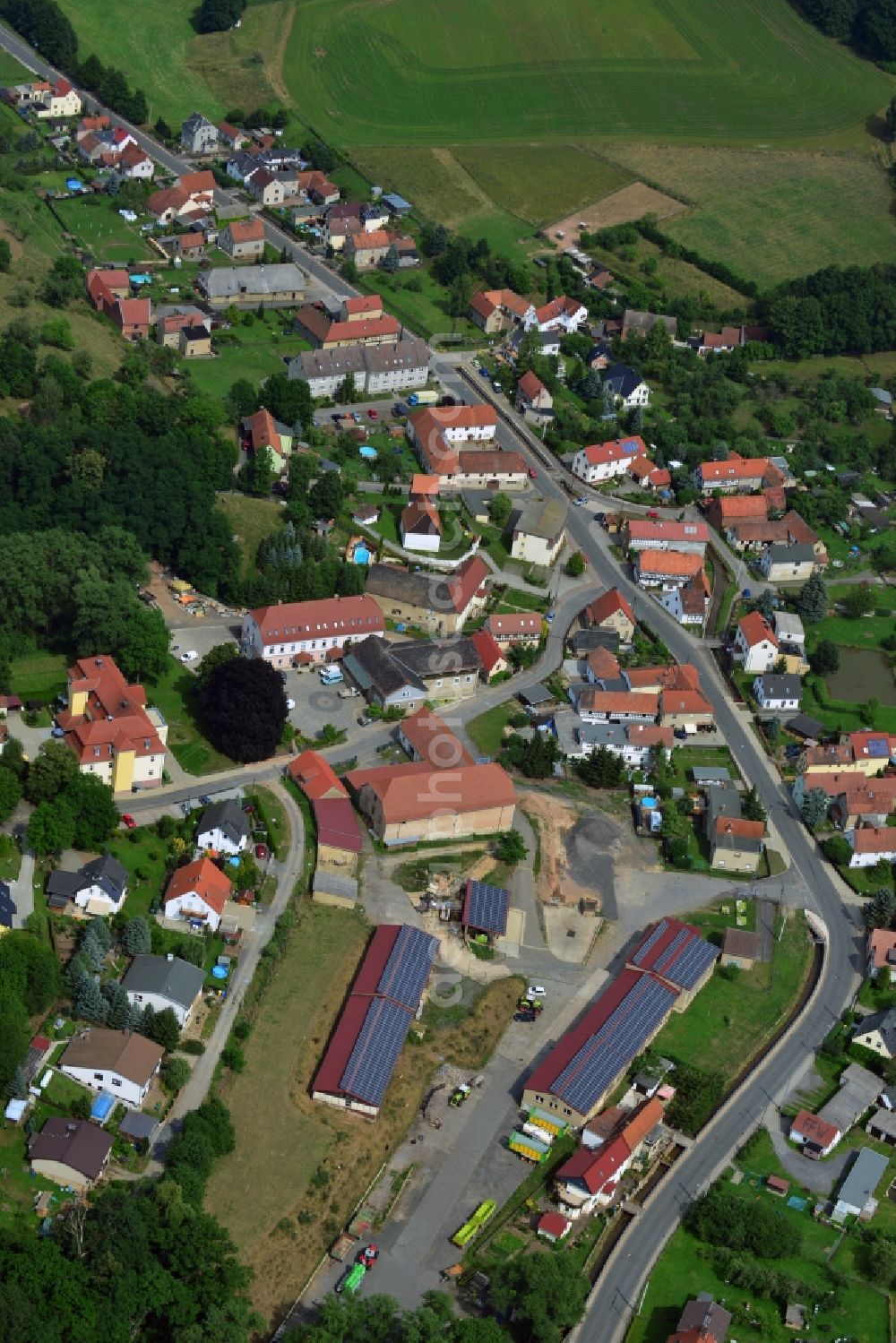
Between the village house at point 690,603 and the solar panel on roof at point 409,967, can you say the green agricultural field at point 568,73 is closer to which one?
the village house at point 690,603

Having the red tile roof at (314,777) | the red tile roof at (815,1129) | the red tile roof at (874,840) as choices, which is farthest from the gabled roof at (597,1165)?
the red tile roof at (874,840)

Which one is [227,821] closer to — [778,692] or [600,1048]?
[600,1048]

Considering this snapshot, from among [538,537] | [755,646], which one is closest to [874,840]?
[755,646]

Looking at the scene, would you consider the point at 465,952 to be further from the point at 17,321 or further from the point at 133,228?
the point at 133,228

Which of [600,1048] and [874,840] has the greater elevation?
[874,840]

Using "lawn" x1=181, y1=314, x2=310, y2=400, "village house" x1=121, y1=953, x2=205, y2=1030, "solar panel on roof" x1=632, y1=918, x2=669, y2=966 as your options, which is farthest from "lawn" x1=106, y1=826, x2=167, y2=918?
"lawn" x1=181, y1=314, x2=310, y2=400

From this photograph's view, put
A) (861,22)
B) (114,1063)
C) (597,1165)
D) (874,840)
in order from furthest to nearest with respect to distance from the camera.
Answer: (861,22), (874,840), (597,1165), (114,1063)

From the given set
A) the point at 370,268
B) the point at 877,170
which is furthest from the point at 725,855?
the point at 877,170
